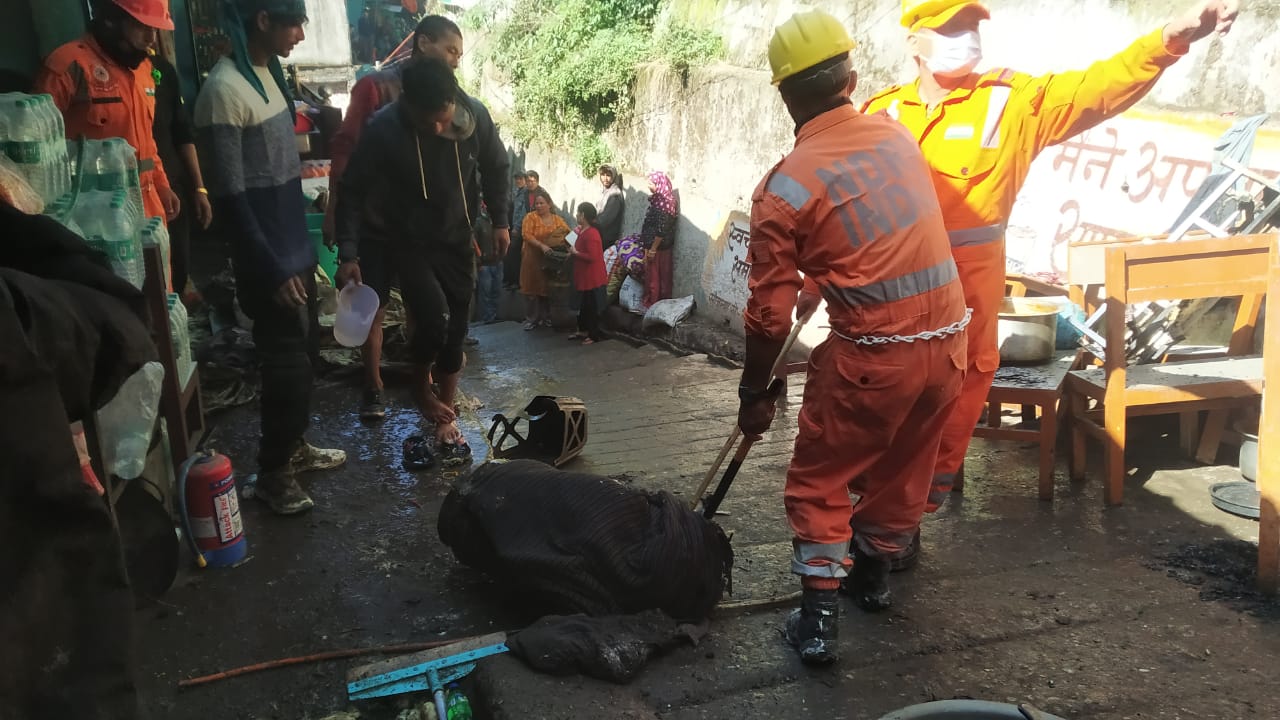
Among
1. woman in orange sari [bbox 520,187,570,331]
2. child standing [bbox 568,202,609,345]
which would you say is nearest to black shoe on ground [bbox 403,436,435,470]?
child standing [bbox 568,202,609,345]

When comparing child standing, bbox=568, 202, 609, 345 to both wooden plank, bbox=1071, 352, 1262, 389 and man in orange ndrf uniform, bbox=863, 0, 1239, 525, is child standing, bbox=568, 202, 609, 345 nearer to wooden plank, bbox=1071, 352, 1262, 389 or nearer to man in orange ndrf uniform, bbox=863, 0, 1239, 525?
wooden plank, bbox=1071, 352, 1262, 389

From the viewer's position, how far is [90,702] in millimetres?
1735

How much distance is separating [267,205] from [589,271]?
25.5 feet

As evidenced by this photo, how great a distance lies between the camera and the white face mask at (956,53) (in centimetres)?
372

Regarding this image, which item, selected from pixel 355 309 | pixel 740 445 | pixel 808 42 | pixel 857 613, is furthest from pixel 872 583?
pixel 355 309

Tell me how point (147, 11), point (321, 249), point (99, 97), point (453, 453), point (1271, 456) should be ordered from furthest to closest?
point (321, 249) → point (453, 453) → point (99, 97) → point (147, 11) → point (1271, 456)

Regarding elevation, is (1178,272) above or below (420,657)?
above

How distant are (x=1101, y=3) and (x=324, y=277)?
6.02m

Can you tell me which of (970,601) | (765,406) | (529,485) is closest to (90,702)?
(529,485)

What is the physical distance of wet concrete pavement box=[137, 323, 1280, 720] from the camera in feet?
9.48

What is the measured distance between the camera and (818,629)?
3.11 meters

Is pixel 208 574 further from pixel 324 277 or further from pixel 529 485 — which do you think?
pixel 324 277

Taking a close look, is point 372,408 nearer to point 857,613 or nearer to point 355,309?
point 355,309

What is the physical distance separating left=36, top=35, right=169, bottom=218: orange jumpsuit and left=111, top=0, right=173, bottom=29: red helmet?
0.40m
